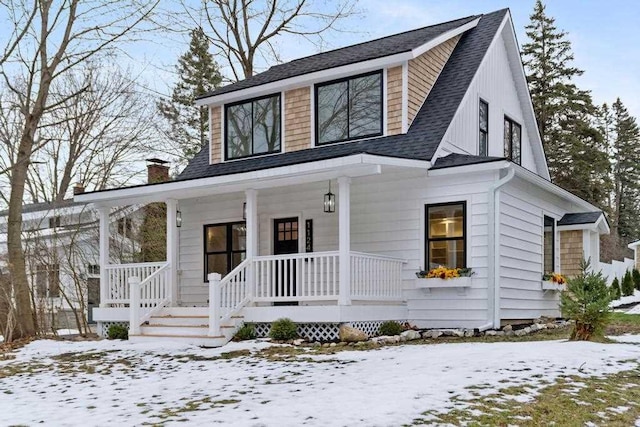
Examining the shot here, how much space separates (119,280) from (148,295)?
115cm

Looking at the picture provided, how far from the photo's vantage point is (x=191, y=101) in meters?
27.8

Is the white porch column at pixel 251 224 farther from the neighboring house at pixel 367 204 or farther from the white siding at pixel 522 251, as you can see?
the white siding at pixel 522 251

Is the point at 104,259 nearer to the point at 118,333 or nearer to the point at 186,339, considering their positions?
the point at 118,333

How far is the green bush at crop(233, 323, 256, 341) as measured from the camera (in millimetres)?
10359

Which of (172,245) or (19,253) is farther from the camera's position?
(19,253)

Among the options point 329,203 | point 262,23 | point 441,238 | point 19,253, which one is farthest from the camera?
point 262,23

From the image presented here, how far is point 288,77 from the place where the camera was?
12.7 m

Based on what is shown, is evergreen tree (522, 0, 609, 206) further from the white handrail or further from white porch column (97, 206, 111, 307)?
white porch column (97, 206, 111, 307)

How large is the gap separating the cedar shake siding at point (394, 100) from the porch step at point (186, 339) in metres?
4.91

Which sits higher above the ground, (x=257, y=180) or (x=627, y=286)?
(x=257, y=180)

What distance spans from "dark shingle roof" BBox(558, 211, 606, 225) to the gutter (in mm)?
4356

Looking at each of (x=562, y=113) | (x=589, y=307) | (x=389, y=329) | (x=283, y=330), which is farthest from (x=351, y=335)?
(x=562, y=113)

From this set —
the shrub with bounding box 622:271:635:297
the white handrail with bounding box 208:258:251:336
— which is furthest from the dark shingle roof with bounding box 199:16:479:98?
the shrub with bounding box 622:271:635:297

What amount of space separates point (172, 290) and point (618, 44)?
1915cm
